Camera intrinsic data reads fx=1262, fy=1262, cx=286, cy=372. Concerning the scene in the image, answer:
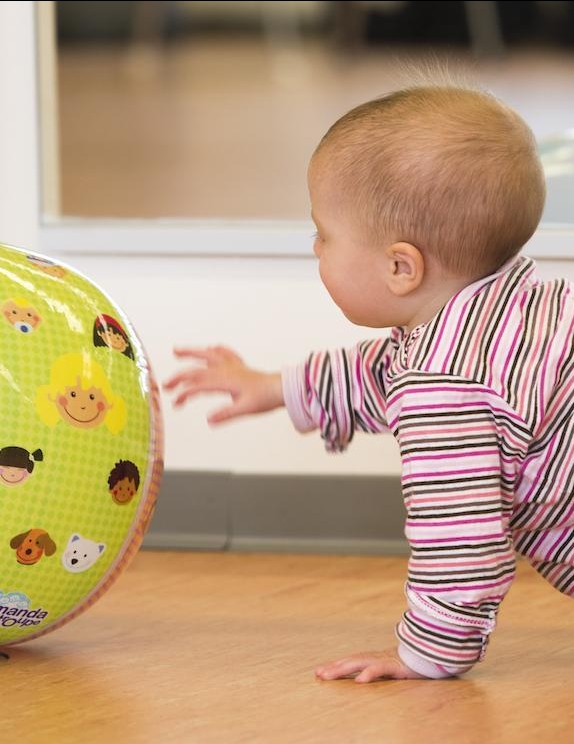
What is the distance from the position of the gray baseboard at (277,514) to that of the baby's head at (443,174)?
52 centimetres

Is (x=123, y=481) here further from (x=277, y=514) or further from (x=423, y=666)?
(x=277, y=514)

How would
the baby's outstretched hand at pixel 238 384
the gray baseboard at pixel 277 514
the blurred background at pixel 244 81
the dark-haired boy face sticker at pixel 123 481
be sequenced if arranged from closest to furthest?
the dark-haired boy face sticker at pixel 123 481
the baby's outstretched hand at pixel 238 384
the gray baseboard at pixel 277 514
the blurred background at pixel 244 81

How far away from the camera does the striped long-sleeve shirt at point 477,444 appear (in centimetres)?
96

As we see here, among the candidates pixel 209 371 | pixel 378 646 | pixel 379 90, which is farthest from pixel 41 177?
pixel 379 90

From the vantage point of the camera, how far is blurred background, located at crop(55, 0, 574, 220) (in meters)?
2.75

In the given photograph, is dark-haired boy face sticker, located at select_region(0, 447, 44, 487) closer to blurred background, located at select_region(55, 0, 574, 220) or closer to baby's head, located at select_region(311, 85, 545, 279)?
baby's head, located at select_region(311, 85, 545, 279)

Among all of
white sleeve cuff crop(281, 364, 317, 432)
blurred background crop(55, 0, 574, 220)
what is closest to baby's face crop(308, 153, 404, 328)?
white sleeve cuff crop(281, 364, 317, 432)

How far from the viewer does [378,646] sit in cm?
111

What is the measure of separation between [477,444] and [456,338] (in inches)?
3.3

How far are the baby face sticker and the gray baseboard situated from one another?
1.67 feet

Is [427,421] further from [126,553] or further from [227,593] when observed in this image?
[227,593]

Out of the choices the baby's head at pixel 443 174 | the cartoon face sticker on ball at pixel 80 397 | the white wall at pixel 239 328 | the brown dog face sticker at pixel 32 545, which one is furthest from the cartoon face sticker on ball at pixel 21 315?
the white wall at pixel 239 328

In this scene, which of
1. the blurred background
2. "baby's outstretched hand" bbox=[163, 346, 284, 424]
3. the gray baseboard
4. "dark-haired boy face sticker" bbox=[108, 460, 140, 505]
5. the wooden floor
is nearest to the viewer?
the wooden floor

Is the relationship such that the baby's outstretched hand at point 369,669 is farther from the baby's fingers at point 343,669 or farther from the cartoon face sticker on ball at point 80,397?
the cartoon face sticker on ball at point 80,397
